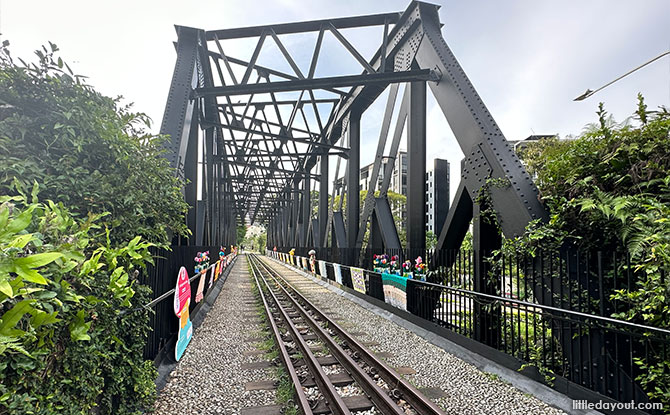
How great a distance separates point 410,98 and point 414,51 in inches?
52.5

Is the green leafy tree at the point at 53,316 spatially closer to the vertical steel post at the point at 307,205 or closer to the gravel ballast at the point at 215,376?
the gravel ballast at the point at 215,376

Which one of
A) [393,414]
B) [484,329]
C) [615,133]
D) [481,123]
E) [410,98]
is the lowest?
[393,414]

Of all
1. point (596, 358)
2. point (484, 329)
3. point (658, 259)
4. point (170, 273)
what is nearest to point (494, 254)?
point (484, 329)

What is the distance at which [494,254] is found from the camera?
18.8ft

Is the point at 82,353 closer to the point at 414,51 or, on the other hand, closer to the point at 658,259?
the point at 658,259

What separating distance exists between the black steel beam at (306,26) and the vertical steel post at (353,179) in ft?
17.7

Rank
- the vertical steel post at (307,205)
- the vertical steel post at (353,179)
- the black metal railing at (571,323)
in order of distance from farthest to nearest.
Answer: the vertical steel post at (307,205), the vertical steel post at (353,179), the black metal railing at (571,323)

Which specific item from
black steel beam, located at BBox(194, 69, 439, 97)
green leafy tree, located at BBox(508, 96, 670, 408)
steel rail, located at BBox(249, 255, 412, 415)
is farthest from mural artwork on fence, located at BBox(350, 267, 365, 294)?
green leafy tree, located at BBox(508, 96, 670, 408)

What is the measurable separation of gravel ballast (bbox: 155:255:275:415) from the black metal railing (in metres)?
3.51

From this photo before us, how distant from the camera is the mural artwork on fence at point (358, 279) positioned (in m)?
12.0

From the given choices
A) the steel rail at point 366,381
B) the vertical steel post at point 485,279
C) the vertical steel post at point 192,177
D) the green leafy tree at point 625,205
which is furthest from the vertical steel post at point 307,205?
the green leafy tree at point 625,205

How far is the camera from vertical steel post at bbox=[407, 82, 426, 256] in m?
9.66

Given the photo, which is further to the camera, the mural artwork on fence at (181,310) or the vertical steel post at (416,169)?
the vertical steel post at (416,169)

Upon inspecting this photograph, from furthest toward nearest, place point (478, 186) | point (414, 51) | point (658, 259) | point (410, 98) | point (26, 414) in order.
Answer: point (410, 98)
point (414, 51)
point (478, 186)
point (658, 259)
point (26, 414)
